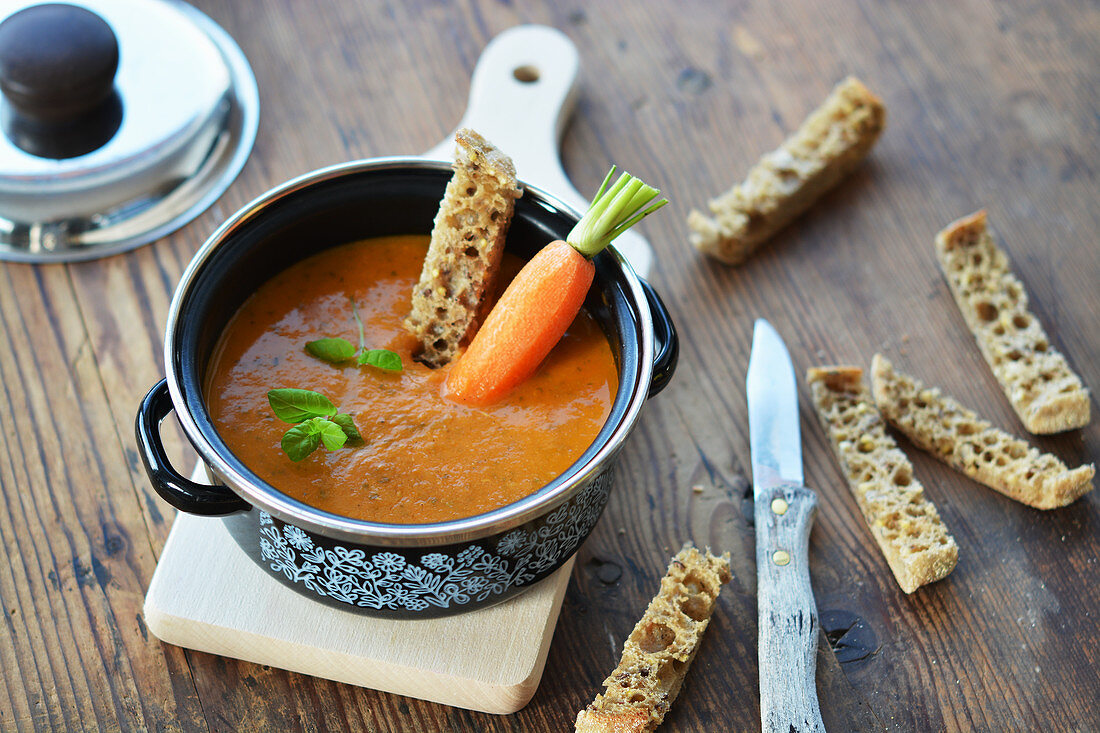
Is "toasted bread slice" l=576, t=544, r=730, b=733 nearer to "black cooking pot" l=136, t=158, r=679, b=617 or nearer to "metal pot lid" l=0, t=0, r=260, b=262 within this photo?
"black cooking pot" l=136, t=158, r=679, b=617

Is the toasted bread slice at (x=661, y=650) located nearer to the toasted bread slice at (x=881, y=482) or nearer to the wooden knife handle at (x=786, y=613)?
the wooden knife handle at (x=786, y=613)

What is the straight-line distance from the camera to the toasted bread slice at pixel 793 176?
2469 millimetres

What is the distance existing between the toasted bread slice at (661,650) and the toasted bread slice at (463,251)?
65cm

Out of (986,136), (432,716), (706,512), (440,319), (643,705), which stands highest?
(986,136)

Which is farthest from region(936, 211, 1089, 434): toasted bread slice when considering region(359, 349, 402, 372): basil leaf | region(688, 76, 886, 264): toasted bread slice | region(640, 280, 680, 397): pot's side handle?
region(359, 349, 402, 372): basil leaf

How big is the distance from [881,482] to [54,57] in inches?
82.9

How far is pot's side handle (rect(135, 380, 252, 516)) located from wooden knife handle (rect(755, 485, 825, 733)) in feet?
3.37

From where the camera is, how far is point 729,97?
9.29 feet

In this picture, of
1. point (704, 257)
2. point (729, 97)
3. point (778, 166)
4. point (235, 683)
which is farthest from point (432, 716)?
point (729, 97)

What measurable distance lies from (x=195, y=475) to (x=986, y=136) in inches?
91.4

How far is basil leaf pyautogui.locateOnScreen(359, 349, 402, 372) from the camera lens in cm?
184

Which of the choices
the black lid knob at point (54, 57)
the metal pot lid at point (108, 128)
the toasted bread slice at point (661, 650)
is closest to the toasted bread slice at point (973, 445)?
the toasted bread slice at point (661, 650)

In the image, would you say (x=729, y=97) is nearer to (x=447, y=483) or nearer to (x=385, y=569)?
(x=447, y=483)

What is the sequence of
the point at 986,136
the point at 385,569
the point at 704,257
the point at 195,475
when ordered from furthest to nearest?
the point at 986,136, the point at 704,257, the point at 195,475, the point at 385,569
